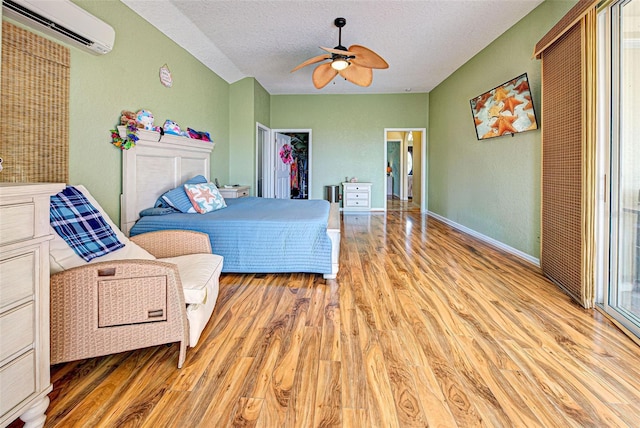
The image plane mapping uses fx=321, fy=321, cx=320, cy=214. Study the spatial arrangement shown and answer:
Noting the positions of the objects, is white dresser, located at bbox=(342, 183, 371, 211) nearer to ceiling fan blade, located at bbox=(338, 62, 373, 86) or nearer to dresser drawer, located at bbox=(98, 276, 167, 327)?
ceiling fan blade, located at bbox=(338, 62, 373, 86)

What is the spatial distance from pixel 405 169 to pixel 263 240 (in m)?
8.24

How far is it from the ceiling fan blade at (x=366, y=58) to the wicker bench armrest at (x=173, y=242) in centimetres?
256

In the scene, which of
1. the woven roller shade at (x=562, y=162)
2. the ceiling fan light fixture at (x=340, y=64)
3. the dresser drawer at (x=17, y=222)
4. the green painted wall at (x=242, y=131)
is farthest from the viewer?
the green painted wall at (x=242, y=131)

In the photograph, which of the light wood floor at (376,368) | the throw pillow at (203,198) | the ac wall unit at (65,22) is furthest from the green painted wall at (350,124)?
the light wood floor at (376,368)

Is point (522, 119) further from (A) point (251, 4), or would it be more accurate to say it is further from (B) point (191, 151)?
(B) point (191, 151)

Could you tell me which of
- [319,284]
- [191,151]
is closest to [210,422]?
[319,284]

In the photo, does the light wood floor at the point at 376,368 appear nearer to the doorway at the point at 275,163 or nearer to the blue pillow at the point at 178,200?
the blue pillow at the point at 178,200

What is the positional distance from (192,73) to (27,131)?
8.73 ft

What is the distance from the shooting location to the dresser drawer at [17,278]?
107 centimetres

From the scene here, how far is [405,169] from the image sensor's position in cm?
1030

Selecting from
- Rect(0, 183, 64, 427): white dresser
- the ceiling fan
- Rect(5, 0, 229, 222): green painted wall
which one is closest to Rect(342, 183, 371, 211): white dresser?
the ceiling fan

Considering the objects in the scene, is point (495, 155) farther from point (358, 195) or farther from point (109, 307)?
point (109, 307)

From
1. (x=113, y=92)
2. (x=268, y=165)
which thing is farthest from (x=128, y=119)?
(x=268, y=165)

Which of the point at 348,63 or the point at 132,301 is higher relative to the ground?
the point at 348,63
